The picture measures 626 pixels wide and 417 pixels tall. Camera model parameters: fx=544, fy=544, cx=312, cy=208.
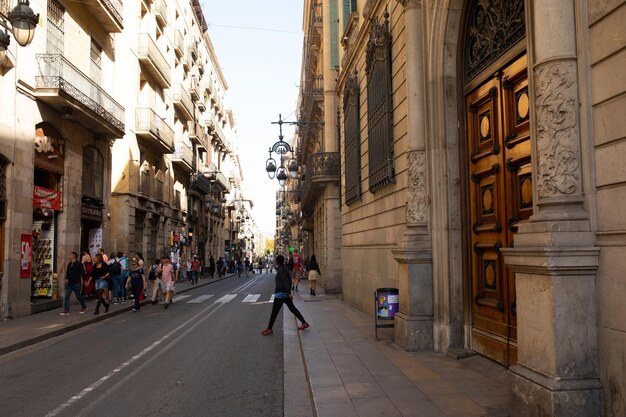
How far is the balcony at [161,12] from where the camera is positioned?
31078 mm

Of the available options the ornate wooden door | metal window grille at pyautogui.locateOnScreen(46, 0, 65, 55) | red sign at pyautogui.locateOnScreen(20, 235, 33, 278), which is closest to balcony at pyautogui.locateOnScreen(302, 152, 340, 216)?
metal window grille at pyautogui.locateOnScreen(46, 0, 65, 55)

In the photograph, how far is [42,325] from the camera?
520 inches

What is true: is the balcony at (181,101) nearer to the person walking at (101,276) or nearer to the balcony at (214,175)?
the balcony at (214,175)

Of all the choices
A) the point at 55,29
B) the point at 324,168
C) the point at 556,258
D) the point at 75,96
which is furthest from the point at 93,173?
the point at 556,258

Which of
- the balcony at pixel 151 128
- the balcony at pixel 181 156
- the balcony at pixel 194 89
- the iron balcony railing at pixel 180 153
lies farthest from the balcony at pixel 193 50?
the balcony at pixel 151 128

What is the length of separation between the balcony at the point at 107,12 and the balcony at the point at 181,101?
13.7 meters

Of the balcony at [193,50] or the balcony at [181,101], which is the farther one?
the balcony at [193,50]

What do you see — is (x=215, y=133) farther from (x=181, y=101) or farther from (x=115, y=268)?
(x=115, y=268)

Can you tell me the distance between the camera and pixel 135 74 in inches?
1086

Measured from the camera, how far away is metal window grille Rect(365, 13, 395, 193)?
1116cm

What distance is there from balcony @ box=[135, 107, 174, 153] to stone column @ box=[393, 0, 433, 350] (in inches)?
819

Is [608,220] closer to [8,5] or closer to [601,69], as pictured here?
[601,69]

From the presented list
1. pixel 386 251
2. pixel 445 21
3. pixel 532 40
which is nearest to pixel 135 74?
pixel 386 251

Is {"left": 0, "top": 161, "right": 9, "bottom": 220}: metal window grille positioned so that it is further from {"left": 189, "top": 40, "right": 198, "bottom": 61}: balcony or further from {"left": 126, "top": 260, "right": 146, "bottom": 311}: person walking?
{"left": 189, "top": 40, "right": 198, "bottom": 61}: balcony
